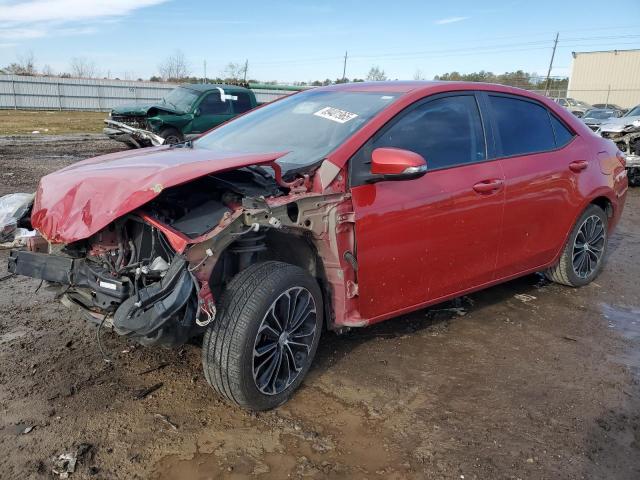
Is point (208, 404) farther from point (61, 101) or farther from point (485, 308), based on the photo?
point (61, 101)

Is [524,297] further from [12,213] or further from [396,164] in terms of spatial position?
[12,213]

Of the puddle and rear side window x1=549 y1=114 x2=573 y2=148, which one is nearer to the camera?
the puddle

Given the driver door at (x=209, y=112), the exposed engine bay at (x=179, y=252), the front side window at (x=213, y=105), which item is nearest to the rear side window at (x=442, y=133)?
the exposed engine bay at (x=179, y=252)

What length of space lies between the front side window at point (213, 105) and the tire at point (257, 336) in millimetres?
12619

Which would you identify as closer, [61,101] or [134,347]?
[134,347]

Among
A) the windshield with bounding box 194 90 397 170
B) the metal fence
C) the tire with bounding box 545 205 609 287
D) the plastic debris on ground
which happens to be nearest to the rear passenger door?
the tire with bounding box 545 205 609 287

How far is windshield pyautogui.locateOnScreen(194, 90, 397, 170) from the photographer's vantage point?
11.2ft

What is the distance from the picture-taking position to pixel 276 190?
305 cm

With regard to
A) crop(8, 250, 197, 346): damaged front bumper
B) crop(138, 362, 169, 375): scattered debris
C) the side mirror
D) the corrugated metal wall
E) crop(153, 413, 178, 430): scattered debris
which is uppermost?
the corrugated metal wall

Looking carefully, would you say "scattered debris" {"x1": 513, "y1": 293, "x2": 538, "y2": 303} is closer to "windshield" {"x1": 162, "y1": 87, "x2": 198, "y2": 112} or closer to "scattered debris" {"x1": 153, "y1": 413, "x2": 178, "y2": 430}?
"scattered debris" {"x1": 153, "y1": 413, "x2": 178, "y2": 430}

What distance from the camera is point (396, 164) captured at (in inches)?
122

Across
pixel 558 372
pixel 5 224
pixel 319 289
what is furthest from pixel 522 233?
pixel 5 224

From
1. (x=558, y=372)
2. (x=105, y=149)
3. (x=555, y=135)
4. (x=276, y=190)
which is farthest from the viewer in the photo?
(x=105, y=149)

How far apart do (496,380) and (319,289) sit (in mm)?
1310
